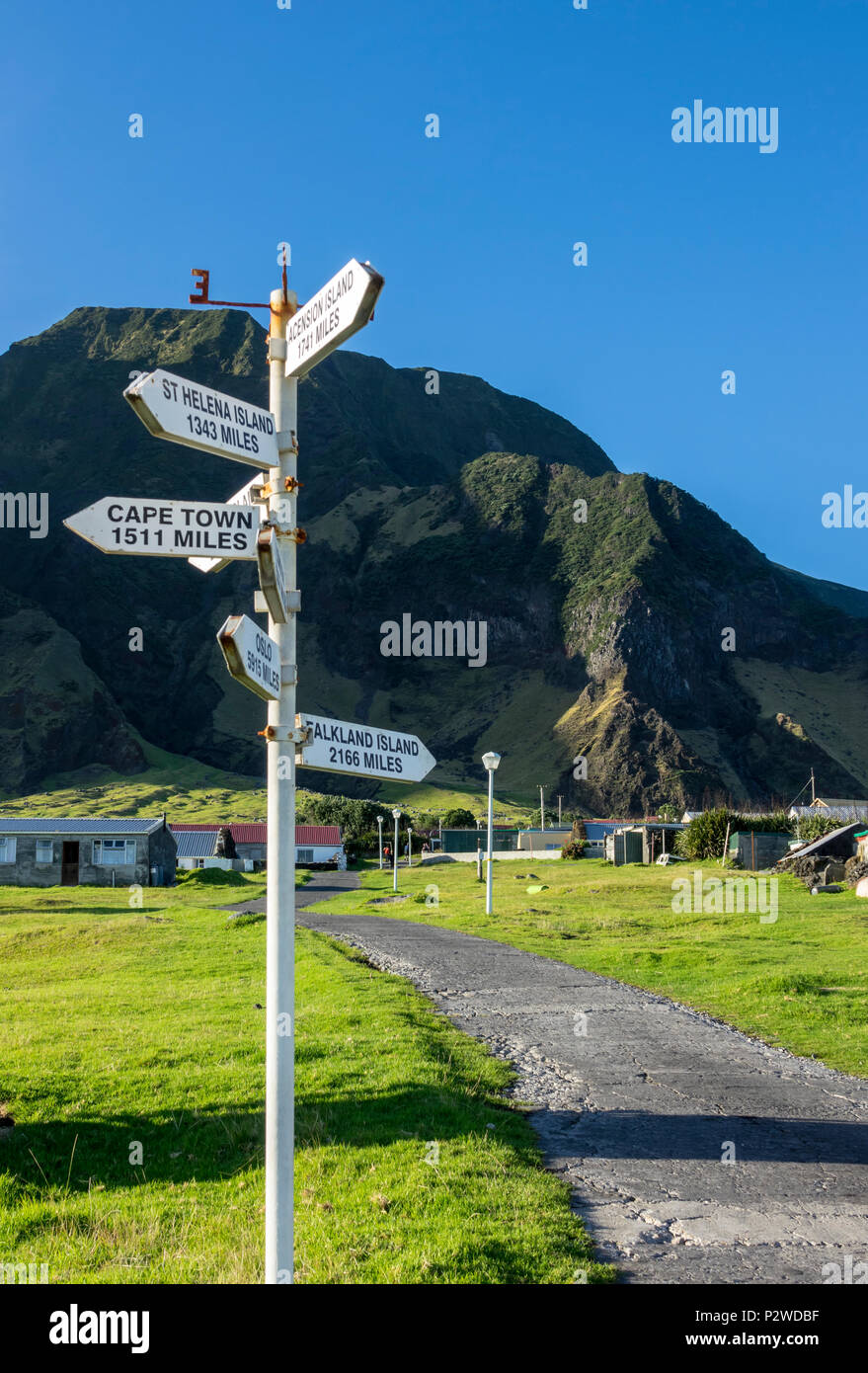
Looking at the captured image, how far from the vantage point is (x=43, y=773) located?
167 metres

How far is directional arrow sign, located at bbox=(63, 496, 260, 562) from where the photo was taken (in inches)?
175

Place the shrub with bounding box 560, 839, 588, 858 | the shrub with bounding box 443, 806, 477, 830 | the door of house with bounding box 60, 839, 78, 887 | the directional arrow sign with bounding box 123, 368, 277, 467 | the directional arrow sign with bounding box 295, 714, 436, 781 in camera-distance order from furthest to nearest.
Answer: the shrub with bounding box 443, 806, 477, 830 < the shrub with bounding box 560, 839, 588, 858 < the door of house with bounding box 60, 839, 78, 887 < the directional arrow sign with bounding box 295, 714, 436, 781 < the directional arrow sign with bounding box 123, 368, 277, 467

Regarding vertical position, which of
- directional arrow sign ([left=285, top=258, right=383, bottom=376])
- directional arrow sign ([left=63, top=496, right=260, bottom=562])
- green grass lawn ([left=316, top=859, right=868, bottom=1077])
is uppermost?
directional arrow sign ([left=285, top=258, right=383, bottom=376])

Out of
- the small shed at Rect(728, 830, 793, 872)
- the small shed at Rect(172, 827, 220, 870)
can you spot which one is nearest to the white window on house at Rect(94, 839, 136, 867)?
the small shed at Rect(172, 827, 220, 870)

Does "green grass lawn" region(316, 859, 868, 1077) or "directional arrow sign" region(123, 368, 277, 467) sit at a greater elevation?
"directional arrow sign" region(123, 368, 277, 467)

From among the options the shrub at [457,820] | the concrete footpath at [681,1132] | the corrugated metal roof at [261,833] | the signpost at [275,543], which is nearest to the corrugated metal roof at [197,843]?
the corrugated metal roof at [261,833]

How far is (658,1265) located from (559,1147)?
8.24ft

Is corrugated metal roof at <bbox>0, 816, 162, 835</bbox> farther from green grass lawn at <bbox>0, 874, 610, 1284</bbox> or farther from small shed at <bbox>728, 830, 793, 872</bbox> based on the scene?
green grass lawn at <bbox>0, 874, 610, 1284</bbox>

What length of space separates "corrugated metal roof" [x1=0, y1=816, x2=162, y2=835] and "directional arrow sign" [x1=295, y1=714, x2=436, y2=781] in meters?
57.1

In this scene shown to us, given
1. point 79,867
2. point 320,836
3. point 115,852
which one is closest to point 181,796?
point 320,836

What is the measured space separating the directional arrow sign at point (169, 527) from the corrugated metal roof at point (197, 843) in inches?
3370

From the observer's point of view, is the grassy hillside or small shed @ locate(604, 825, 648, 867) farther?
the grassy hillside

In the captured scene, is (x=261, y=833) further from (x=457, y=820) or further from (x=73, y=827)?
(x=73, y=827)

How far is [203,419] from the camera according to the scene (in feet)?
15.1
